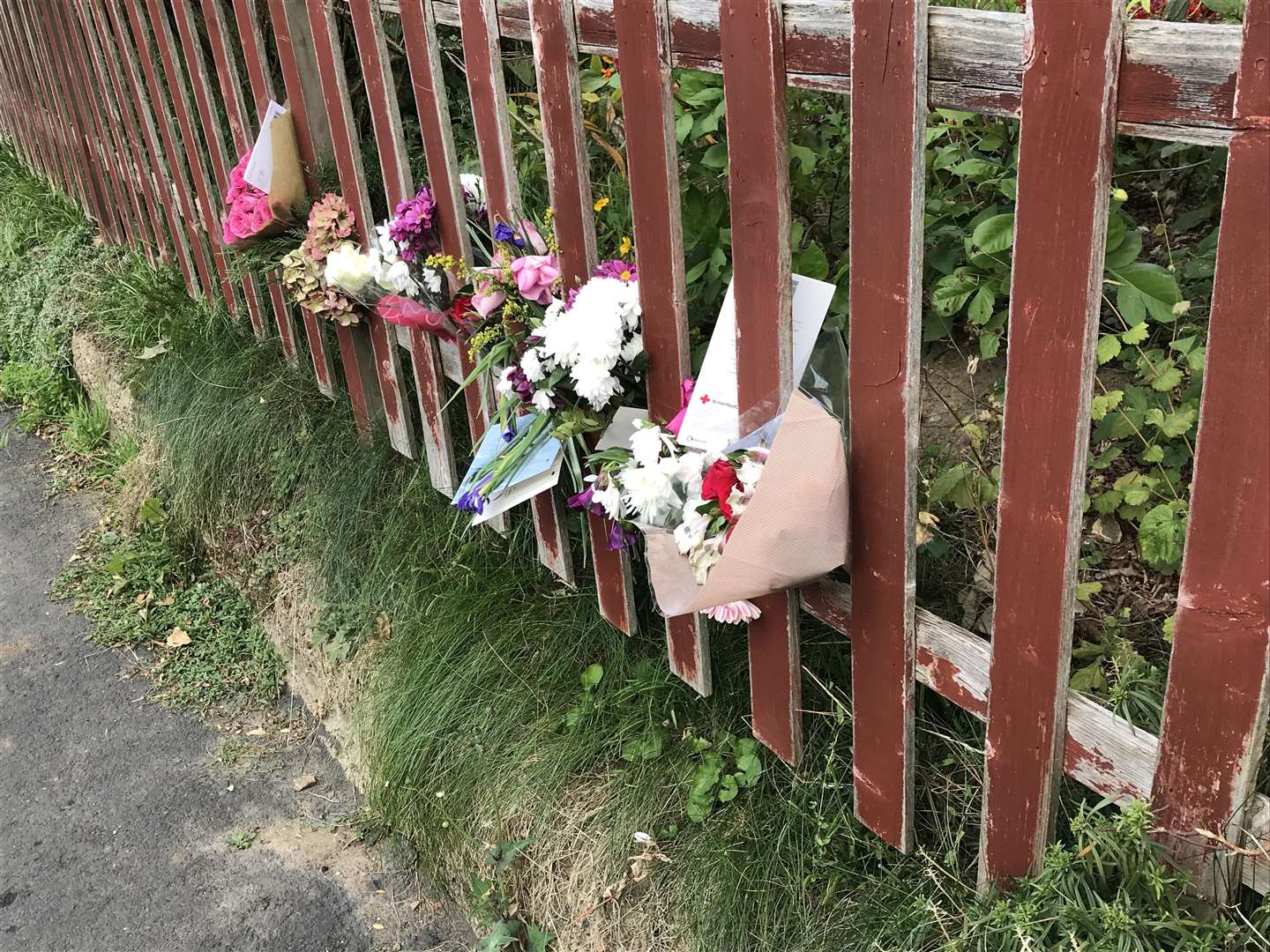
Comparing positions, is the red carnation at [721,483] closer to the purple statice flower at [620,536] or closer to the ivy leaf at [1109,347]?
the purple statice flower at [620,536]

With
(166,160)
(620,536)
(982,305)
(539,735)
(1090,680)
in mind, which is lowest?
(539,735)

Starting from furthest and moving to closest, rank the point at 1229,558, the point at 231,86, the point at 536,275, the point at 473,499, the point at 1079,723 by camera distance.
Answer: the point at 231,86, the point at 473,499, the point at 536,275, the point at 1079,723, the point at 1229,558

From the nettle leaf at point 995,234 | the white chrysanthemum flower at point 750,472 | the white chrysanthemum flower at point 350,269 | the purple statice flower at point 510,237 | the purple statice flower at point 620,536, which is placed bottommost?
the purple statice flower at point 620,536

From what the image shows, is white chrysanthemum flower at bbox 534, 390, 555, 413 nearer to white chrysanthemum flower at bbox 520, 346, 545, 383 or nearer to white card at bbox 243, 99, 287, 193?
white chrysanthemum flower at bbox 520, 346, 545, 383

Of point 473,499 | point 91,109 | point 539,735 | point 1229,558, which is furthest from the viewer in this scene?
point 91,109

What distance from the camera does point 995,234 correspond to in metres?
1.80

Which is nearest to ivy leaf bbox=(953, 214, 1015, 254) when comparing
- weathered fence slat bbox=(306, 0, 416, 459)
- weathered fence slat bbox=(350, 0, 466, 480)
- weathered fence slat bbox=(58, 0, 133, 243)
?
weathered fence slat bbox=(350, 0, 466, 480)

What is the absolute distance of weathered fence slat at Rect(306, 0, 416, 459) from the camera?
2826 millimetres

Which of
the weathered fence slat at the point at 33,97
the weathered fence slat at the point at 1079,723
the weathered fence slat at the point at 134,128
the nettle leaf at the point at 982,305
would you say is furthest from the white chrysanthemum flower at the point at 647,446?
the weathered fence slat at the point at 33,97

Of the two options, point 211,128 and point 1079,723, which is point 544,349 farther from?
point 211,128

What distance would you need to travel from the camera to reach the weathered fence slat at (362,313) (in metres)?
2.83

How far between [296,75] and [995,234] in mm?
2087

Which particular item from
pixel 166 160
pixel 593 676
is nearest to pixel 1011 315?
pixel 593 676

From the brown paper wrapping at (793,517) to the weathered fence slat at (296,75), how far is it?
203 cm
